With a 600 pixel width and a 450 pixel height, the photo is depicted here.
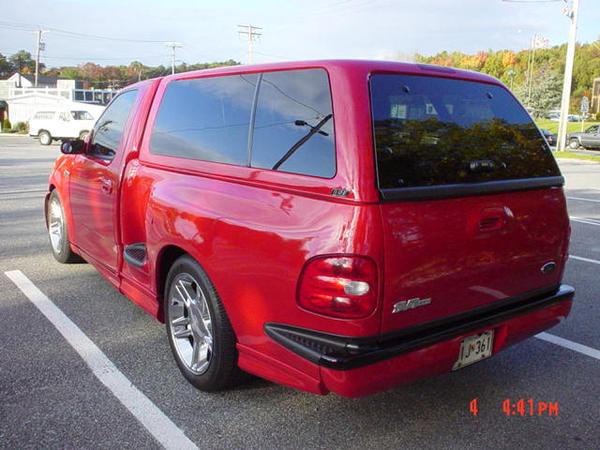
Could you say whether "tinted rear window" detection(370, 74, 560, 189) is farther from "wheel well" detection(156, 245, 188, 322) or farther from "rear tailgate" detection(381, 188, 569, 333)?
"wheel well" detection(156, 245, 188, 322)

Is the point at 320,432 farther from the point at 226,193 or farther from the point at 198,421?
the point at 226,193

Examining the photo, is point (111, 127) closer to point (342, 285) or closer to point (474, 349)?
point (342, 285)

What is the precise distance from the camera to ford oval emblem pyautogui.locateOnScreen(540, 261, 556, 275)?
3162mm

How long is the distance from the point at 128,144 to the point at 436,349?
2689 millimetres

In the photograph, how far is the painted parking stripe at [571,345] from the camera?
3951 mm

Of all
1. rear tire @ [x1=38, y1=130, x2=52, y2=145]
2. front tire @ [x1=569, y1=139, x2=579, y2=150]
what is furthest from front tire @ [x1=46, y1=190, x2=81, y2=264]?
front tire @ [x1=569, y1=139, x2=579, y2=150]

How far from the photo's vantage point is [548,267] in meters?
3.20

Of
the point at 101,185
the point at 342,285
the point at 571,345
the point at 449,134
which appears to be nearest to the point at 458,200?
the point at 449,134

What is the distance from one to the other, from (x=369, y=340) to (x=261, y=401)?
3.34 feet

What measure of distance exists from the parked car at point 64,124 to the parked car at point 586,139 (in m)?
28.8

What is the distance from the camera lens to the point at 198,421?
297 centimetres

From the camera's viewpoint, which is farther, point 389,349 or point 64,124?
point 64,124
